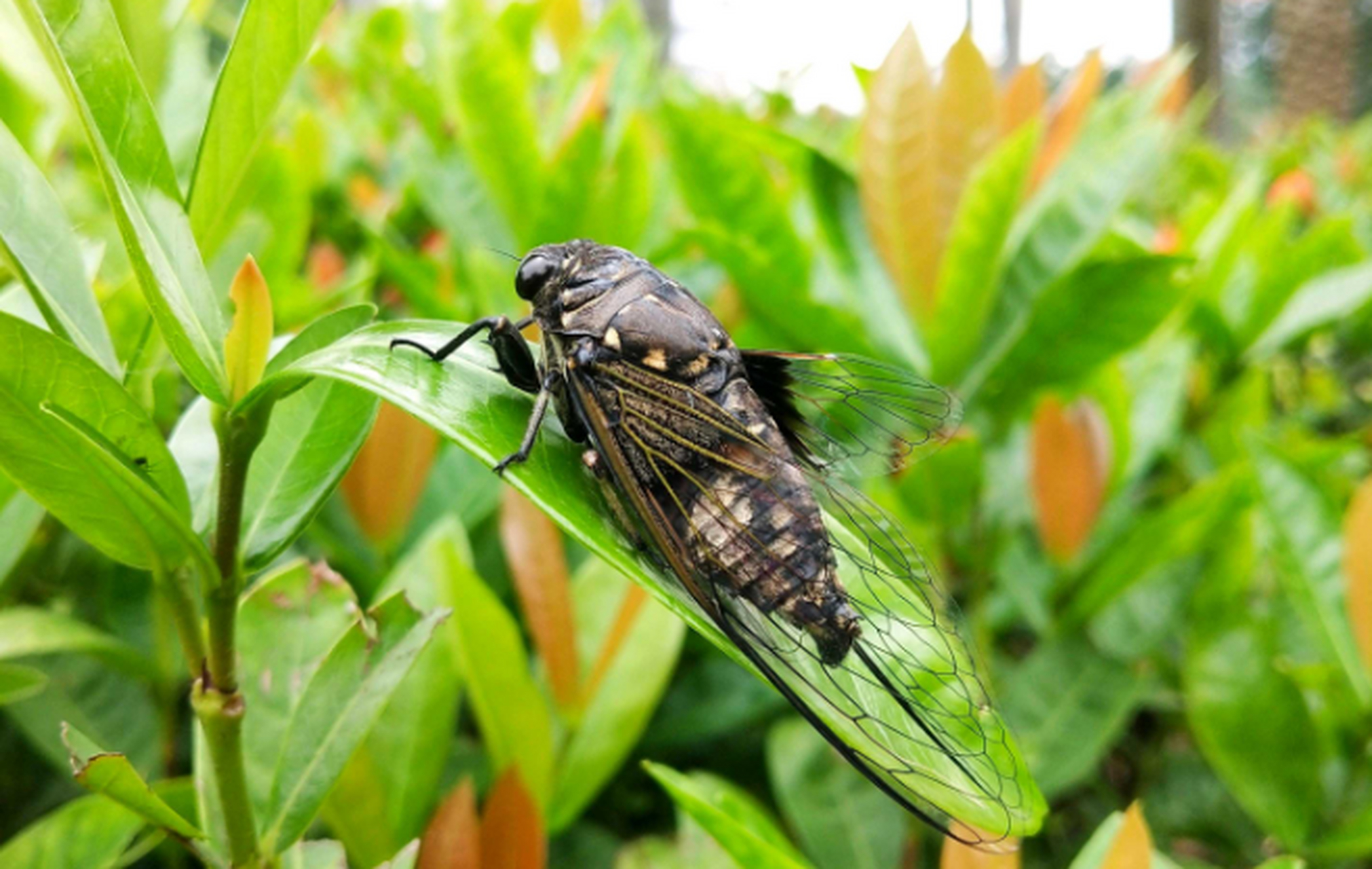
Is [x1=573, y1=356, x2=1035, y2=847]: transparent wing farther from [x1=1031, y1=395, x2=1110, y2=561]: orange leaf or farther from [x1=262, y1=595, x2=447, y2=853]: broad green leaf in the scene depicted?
[x1=1031, y1=395, x2=1110, y2=561]: orange leaf

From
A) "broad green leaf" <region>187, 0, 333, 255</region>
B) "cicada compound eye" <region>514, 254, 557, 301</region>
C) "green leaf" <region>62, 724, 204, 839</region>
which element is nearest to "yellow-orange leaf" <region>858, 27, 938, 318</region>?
"cicada compound eye" <region>514, 254, 557, 301</region>

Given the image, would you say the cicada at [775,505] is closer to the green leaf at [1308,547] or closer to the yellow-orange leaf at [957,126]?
the yellow-orange leaf at [957,126]

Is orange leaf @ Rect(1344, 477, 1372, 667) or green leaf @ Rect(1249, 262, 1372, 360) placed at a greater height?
green leaf @ Rect(1249, 262, 1372, 360)

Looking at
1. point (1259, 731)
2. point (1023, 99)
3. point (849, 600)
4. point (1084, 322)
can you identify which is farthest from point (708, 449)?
point (1023, 99)

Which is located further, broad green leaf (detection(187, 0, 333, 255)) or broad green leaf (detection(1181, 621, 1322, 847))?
broad green leaf (detection(1181, 621, 1322, 847))

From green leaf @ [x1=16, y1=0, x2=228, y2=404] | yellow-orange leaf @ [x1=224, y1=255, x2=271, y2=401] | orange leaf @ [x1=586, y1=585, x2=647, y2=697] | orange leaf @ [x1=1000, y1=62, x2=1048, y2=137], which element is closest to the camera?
green leaf @ [x1=16, y1=0, x2=228, y2=404]

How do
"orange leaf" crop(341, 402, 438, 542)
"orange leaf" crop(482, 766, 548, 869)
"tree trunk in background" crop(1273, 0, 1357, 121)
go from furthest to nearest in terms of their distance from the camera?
"tree trunk in background" crop(1273, 0, 1357, 121)
"orange leaf" crop(341, 402, 438, 542)
"orange leaf" crop(482, 766, 548, 869)

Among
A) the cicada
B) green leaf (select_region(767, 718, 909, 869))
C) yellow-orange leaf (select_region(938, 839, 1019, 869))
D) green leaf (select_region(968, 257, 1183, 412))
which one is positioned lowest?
green leaf (select_region(767, 718, 909, 869))
